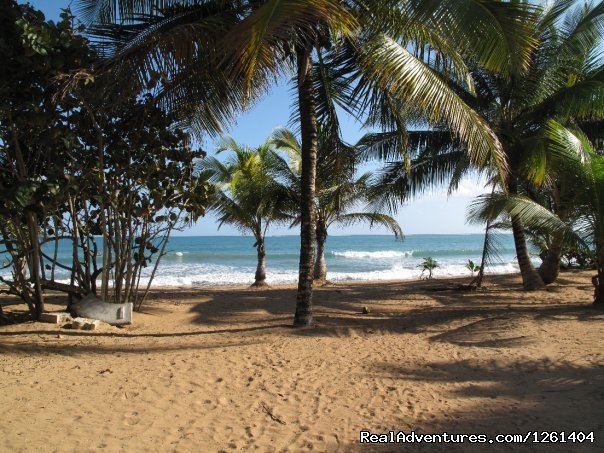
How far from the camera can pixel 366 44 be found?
239 inches

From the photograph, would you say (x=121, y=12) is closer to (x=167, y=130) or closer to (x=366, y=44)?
(x=167, y=130)

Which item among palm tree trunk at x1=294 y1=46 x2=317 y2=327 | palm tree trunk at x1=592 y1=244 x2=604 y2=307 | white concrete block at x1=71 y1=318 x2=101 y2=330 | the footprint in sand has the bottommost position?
the footprint in sand

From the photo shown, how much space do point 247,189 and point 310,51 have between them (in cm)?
839

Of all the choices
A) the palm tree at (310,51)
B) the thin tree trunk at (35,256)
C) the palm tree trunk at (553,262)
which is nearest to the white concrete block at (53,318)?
the thin tree trunk at (35,256)

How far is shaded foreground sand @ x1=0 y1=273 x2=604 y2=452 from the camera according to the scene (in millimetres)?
3246

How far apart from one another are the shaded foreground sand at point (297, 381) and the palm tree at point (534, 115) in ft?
11.0

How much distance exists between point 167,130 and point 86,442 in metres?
4.98

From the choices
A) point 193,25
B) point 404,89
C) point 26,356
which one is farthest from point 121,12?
point 26,356

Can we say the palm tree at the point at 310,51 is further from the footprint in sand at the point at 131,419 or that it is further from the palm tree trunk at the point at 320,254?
the palm tree trunk at the point at 320,254

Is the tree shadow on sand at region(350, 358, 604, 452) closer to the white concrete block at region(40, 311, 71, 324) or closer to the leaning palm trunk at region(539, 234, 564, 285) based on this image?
the white concrete block at region(40, 311, 71, 324)

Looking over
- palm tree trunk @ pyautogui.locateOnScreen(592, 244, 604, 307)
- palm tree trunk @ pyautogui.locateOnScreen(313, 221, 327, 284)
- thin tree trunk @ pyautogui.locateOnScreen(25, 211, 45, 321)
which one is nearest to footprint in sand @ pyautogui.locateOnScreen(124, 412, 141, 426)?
thin tree trunk @ pyautogui.locateOnScreen(25, 211, 45, 321)

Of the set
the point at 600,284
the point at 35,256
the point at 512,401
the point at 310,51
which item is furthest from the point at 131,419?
the point at 600,284

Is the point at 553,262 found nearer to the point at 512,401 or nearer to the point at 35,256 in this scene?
the point at 512,401

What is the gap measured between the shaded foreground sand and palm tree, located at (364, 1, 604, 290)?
3.36 metres
